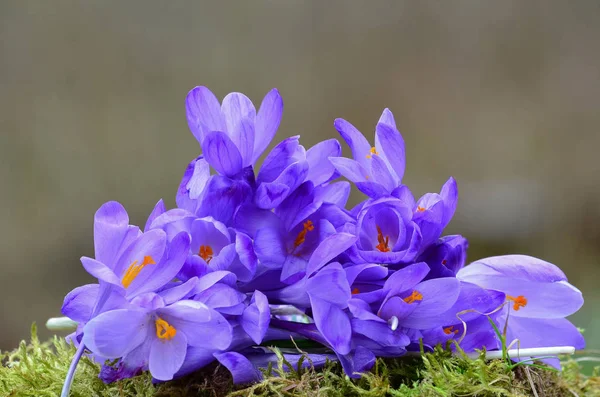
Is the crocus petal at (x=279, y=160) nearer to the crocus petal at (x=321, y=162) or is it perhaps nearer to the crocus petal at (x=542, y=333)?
the crocus petal at (x=321, y=162)

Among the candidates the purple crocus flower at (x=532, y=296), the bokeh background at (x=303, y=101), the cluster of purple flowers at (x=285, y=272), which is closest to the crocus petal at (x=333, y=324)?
the cluster of purple flowers at (x=285, y=272)

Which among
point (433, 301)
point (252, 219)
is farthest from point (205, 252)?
point (433, 301)

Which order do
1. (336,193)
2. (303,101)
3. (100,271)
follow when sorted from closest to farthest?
(100,271)
(336,193)
(303,101)

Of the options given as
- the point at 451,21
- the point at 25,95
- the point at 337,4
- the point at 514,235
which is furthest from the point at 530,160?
the point at 25,95

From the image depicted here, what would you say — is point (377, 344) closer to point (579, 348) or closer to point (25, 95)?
point (579, 348)

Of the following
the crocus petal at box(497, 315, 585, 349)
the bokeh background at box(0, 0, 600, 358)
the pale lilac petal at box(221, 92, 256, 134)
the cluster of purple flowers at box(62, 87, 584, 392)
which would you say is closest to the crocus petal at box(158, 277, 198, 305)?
the cluster of purple flowers at box(62, 87, 584, 392)

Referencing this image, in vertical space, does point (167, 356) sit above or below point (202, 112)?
below

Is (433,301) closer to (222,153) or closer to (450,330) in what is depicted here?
(450,330)
